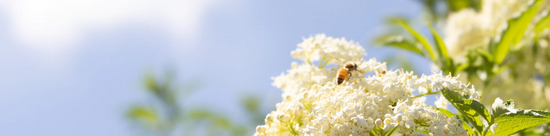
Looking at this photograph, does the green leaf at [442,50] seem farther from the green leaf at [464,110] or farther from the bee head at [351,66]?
the green leaf at [464,110]

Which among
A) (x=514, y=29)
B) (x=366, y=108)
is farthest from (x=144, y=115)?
(x=366, y=108)

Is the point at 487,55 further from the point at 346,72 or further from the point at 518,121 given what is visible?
the point at 518,121

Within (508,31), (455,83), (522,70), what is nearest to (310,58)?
(455,83)

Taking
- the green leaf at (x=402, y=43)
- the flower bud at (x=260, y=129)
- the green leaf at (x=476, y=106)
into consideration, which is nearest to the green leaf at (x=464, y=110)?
the green leaf at (x=476, y=106)

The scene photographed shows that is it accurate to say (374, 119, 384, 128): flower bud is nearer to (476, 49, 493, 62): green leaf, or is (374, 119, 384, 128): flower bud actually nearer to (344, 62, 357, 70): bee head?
(344, 62, 357, 70): bee head

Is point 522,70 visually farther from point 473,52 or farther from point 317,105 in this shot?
point 317,105

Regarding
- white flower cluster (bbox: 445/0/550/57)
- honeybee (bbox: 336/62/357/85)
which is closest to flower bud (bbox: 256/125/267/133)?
honeybee (bbox: 336/62/357/85)
